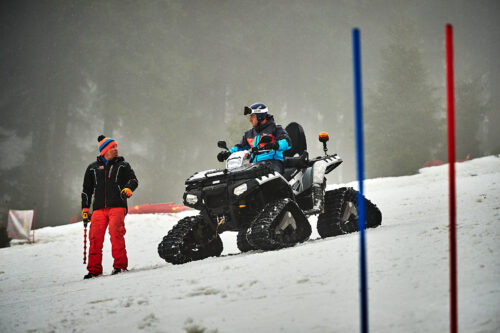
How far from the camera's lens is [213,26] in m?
51.2

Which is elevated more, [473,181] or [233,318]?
[473,181]

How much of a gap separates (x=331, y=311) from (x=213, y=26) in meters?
50.6

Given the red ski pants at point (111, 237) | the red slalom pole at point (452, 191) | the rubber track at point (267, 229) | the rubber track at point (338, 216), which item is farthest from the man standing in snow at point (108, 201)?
the red slalom pole at point (452, 191)

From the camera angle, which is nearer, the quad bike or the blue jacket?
the quad bike

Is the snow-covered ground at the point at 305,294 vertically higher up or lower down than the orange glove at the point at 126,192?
lower down

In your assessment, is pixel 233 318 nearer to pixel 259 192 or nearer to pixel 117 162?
pixel 259 192

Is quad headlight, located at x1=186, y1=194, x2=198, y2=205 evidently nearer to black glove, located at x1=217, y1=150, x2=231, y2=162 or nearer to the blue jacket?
black glove, located at x1=217, y1=150, x2=231, y2=162

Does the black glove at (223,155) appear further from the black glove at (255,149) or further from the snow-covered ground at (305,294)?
the snow-covered ground at (305,294)

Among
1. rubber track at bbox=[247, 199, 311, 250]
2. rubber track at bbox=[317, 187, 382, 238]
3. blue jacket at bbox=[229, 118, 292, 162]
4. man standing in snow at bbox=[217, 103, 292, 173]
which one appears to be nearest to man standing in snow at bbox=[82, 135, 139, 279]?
man standing in snow at bbox=[217, 103, 292, 173]

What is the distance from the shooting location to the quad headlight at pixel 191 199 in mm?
6155

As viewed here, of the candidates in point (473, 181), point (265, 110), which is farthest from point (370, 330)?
point (473, 181)

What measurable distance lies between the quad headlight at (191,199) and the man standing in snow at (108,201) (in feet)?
2.42

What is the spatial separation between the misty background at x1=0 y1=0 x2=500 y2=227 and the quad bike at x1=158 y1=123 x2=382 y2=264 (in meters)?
21.4

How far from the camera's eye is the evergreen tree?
1180 inches
